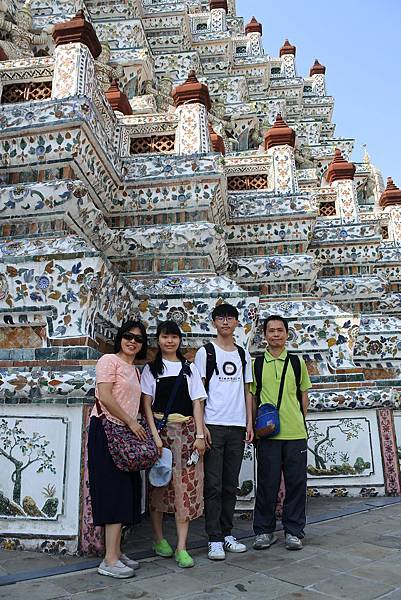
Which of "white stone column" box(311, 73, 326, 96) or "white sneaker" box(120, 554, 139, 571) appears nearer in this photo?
"white sneaker" box(120, 554, 139, 571)

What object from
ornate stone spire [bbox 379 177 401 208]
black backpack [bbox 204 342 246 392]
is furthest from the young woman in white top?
ornate stone spire [bbox 379 177 401 208]

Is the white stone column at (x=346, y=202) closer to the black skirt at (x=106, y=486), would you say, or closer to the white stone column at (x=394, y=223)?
the white stone column at (x=394, y=223)

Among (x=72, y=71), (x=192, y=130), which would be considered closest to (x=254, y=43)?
(x=192, y=130)

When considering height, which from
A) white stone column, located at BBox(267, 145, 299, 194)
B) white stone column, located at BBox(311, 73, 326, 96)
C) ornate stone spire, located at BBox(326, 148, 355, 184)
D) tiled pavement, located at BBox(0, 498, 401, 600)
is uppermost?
white stone column, located at BBox(311, 73, 326, 96)

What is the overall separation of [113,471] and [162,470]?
329mm

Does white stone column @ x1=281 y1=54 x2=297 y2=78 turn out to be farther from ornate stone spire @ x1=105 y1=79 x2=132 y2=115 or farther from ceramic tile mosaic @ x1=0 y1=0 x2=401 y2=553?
ornate stone spire @ x1=105 y1=79 x2=132 y2=115

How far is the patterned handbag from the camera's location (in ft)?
10.5

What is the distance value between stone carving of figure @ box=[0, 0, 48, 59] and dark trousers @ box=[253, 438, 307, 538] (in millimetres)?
7714

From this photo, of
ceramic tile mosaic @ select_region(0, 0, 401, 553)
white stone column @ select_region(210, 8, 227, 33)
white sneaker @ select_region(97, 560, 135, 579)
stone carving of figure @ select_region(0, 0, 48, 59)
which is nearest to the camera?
white sneaker @ select_region(97, 560, 135, 579)

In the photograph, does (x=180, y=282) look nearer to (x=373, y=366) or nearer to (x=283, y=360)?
(x=283, y=360)

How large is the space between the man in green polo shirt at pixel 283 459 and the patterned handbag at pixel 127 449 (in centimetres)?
98

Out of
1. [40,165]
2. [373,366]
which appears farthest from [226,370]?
[373,366]

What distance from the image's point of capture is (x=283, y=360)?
4035mm

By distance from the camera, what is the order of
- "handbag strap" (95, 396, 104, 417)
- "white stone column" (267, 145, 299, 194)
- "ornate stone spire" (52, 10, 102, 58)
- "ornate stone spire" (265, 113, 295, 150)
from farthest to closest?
"ornate stone spire" (265, 113, 295, 150)
"white stone column" (267, 145, 299, 194)
"ornate stone spire" (52, 10, 102, 58)
"handbag strap" (95, 396, 104, 417)
